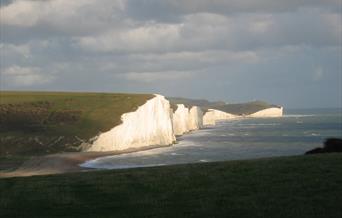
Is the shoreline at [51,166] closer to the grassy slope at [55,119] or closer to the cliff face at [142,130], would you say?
the grassy slope at [55,119]

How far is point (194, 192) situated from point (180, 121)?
6259 inches

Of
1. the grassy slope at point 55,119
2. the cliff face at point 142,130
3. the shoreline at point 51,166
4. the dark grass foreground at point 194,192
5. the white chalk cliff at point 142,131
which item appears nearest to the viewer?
the dark grass foreground at point 194,192

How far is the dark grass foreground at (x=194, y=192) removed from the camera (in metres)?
16.1

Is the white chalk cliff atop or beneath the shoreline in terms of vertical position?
atop

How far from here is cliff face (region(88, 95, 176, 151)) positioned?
99.4 m

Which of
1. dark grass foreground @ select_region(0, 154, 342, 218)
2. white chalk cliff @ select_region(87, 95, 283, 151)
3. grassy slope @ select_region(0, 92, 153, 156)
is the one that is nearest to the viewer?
dark grass foreground @ select_region(0, 154, 342, 218)

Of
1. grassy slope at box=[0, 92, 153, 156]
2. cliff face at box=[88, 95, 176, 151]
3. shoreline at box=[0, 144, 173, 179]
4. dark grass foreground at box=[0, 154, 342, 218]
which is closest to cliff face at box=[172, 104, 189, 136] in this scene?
cliff face at box=[88, 95, 176, 151]

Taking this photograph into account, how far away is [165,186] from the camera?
20.6m

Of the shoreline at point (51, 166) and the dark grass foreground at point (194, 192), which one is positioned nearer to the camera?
the dark grass foreground at point (194, 192)

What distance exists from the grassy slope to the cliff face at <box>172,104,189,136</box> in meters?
42.4

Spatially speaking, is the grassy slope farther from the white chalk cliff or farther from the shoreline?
the shoreline

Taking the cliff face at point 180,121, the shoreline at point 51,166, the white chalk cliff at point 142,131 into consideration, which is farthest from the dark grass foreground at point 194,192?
the cliff face at point 180,121

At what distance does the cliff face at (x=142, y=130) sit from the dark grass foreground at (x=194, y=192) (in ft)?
236

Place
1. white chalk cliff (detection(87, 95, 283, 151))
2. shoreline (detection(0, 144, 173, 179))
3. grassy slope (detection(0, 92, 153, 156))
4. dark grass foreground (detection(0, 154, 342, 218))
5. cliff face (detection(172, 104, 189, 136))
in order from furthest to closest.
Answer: cliff face (detection(172, 104, 189, 136)) < white chalk cliff (detection(87, 95, 283, 151)) < grassy slope (detection(0, 92, 153, 156)) < shoreline (detection(0, 144, 173, 179)) < dark grass foreground (detection(0, 154, 342, 218))
